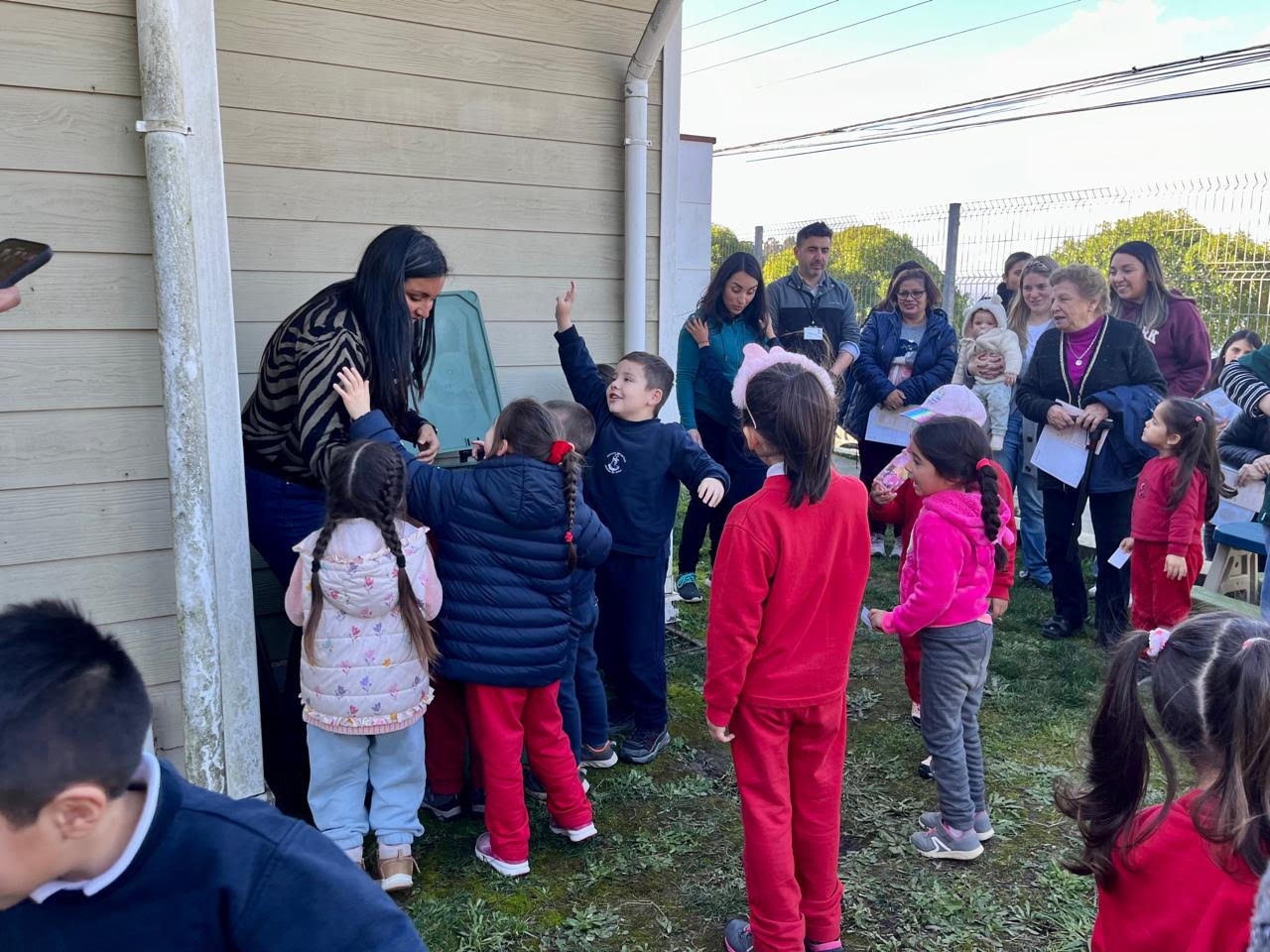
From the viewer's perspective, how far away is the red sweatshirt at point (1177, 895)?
4.77 feet

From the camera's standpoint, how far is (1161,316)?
5469mm

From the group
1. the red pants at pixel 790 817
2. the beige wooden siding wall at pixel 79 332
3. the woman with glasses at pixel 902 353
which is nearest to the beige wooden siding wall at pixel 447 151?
the beige wooden siding wall at pixel 79 332

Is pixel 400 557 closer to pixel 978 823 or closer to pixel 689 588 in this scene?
pixel 978 823

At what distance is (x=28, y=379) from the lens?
8.99 feet

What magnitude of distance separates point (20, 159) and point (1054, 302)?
14.6ft

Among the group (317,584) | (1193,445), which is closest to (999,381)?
(1193,445)

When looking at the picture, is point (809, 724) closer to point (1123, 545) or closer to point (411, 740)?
point (411, 740)

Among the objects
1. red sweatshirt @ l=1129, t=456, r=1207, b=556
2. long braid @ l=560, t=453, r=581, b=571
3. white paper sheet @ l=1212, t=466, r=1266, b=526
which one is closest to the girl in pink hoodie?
long braid @ l=560, t=453, r=581, b=571

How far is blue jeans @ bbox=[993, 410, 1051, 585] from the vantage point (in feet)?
20.7

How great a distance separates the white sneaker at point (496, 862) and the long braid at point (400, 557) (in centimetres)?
74

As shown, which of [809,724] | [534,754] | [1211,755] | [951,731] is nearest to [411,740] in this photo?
[534,754]

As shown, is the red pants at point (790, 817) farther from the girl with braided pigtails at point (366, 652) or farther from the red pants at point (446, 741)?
the red pants at point (446, 741)

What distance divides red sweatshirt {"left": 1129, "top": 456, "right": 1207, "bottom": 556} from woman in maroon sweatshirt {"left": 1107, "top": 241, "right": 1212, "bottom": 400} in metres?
1.28

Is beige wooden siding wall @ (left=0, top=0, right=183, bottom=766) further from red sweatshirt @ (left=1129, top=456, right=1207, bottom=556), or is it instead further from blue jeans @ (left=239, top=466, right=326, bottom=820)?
red sweatshirt @ (left=1129, top=456, right=1207, bottom=556)
